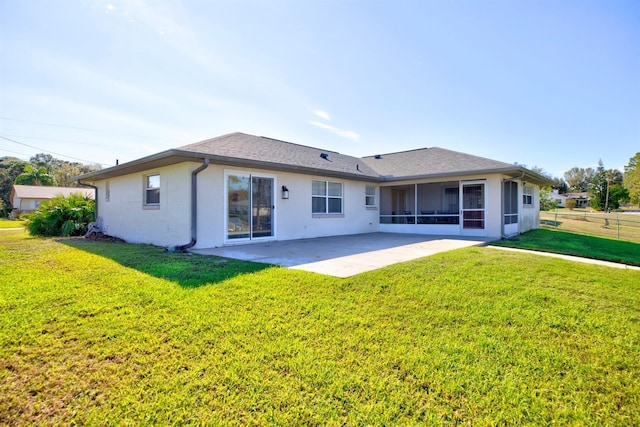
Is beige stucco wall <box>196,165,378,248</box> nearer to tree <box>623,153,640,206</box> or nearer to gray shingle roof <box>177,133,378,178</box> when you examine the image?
gray shingle roof <box>177,133,378,178</box>

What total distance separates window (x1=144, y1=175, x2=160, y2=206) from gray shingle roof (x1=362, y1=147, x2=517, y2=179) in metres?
9.20

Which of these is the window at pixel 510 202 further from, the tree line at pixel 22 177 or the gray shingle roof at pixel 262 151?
the tree line at pixel 22 177

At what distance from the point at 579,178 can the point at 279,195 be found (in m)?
95.3

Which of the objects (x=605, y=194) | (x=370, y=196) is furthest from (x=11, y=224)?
(x=605, y=194)

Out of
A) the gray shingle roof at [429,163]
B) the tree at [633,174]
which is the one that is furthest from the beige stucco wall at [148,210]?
the tree at [633,174]

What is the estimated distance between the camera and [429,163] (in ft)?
46.5

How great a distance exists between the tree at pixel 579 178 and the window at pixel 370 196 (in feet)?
282

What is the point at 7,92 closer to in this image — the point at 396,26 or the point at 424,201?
the point at 396,26

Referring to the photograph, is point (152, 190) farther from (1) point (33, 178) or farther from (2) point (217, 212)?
(1) point (33, 178)

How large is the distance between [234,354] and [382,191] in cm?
1337

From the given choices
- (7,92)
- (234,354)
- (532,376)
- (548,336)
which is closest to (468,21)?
(548,336)

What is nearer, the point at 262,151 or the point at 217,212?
the point at 217,212

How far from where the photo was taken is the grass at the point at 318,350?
212 centimetres

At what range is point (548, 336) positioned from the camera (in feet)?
10.5
